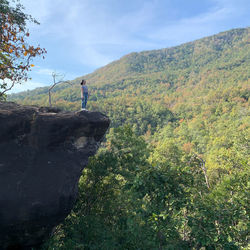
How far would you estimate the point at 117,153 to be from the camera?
34.7 ft

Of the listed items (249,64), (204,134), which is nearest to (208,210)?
(204,134)

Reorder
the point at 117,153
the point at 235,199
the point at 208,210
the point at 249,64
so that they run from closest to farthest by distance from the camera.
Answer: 1. the point at 208,210
2. the point at 235,199
3. the point at 117,153
4. the point at 249,64

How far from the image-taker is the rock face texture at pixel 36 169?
614 centimetres

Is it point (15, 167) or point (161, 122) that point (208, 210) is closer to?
point (15, 167)

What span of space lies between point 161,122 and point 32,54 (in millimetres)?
108898

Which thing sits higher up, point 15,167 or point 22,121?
point 22,121

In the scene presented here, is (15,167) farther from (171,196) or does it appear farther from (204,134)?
(204,134)

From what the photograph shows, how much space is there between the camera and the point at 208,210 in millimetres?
5055

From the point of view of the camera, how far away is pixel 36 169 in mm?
6633

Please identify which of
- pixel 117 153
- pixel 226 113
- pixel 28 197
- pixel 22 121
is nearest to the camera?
pixel 28 197

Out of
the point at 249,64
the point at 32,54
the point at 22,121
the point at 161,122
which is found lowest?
the point at 161,122

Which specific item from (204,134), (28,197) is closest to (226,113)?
(204,134)

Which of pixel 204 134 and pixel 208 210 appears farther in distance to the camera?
pixel 204 134

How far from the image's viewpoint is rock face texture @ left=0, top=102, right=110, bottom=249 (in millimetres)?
6141
